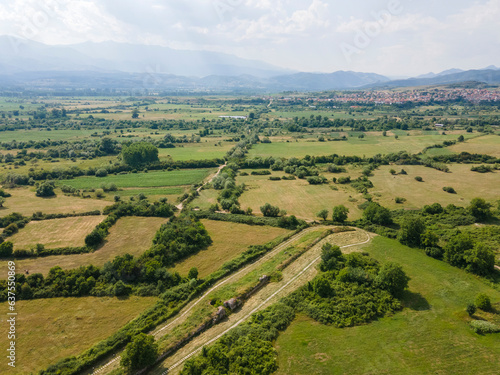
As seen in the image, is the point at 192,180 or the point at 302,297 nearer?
the point at 302,297

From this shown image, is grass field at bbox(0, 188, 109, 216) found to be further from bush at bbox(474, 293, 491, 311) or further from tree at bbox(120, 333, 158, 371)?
bush at bbox(474, 293, 491, 311)

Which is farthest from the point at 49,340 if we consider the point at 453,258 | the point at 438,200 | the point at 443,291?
the point at 438,200

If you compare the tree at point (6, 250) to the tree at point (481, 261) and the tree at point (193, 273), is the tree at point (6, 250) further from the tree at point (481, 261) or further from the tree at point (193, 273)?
the tree at point (481, 261)

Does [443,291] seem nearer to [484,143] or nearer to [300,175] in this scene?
Answer: [300,175]

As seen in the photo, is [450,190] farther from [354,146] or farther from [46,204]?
[46,204]

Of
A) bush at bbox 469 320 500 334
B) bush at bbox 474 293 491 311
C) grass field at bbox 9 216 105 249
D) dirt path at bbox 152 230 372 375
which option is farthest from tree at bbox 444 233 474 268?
grass field at bbox 9 216 105 249

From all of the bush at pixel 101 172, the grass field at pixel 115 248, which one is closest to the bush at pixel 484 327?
the grass field at pixel 115 248

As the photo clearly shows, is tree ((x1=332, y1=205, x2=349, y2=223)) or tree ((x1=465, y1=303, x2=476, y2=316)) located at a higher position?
tree ((x1=332, y1=205, x2=349, y2=223))
